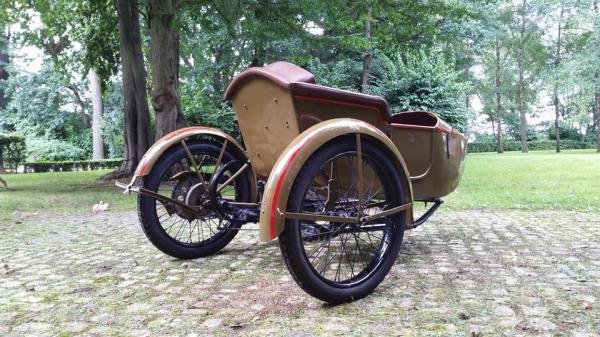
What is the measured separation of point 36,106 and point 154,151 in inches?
1368

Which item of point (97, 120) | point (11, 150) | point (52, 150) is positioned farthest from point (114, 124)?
point (11, 150)

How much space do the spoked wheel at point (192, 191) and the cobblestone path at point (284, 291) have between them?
0.16 meters

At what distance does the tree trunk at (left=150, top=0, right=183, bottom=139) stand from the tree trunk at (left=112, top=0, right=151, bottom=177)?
1.99 meters

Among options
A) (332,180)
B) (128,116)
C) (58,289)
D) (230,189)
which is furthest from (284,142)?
(128,116)

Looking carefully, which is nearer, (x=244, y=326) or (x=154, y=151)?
(x=244, y=326)

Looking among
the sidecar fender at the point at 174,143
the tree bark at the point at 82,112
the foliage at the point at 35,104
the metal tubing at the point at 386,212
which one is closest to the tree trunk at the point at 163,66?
the sidecar fender at the point at 174,143

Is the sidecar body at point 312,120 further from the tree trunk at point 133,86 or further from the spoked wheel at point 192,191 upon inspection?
the tree trunk at point 133,86

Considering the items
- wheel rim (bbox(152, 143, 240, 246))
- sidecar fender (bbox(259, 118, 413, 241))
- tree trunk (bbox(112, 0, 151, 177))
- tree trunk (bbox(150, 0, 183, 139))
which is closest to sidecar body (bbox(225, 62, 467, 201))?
sidecar fender (bbox(259, 118, 413, 241))

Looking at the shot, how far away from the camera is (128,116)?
12852mm

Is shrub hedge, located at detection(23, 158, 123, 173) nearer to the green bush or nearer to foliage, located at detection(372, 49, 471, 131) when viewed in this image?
the green bush

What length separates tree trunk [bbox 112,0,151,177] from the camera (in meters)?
12.5

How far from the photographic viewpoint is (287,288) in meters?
3.00

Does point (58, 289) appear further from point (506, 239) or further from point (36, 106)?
point (36, 106)

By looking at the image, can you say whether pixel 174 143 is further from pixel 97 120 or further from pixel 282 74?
pixel 97 120
